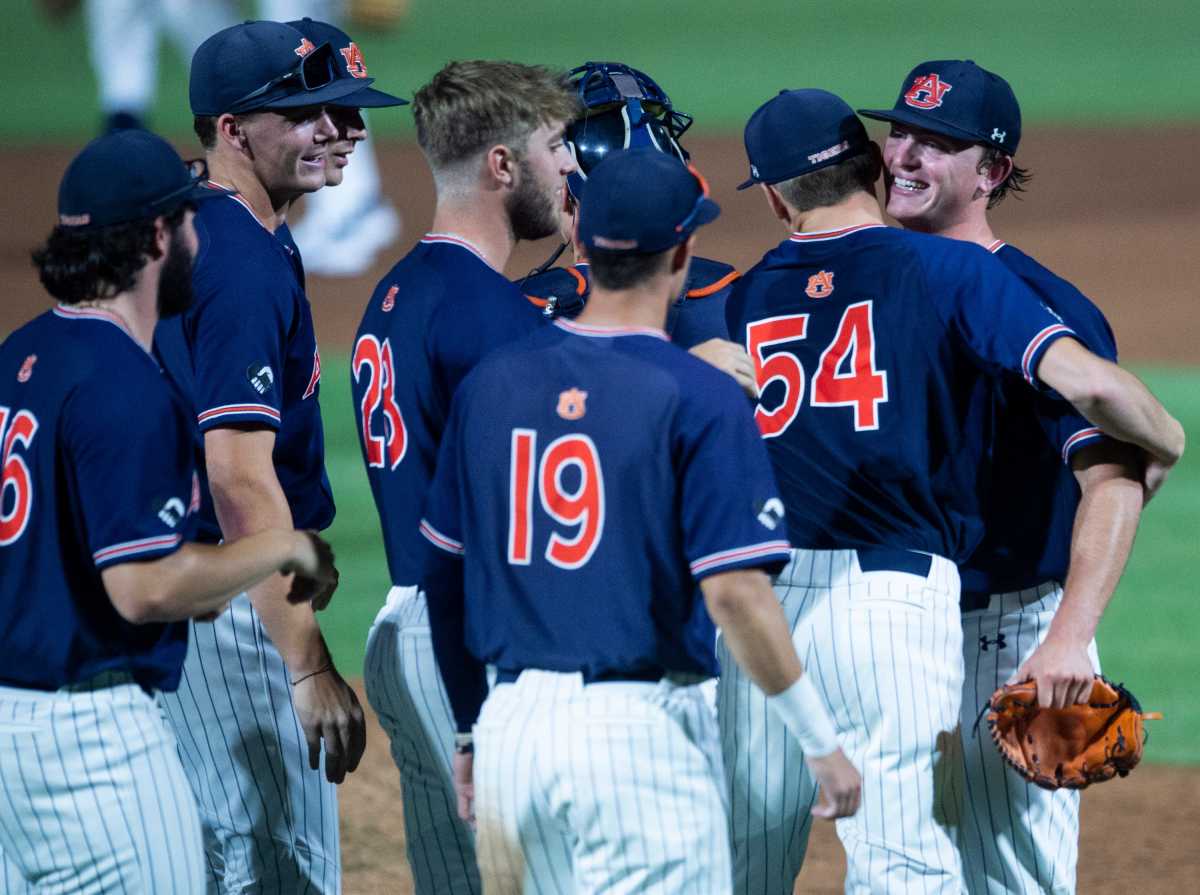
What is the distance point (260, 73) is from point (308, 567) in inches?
52.2

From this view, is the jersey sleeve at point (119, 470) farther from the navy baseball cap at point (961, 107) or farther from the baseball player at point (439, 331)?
the navy baseball cap at point (961, 107)

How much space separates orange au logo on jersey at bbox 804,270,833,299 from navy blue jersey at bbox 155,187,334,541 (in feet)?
3.71

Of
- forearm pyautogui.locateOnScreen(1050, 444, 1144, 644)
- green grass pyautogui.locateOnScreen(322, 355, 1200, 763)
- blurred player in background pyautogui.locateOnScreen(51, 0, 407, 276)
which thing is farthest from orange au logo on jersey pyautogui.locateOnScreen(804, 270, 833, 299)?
blurred player in background pyautogui.locateOnScreen(51, 0, 407, 276)

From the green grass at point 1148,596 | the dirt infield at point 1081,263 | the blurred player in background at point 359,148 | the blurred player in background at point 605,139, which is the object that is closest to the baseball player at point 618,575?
the blurred player in background at point 605,139

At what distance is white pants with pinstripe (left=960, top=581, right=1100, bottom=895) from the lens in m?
3.60

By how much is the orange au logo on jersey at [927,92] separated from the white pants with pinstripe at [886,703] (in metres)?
1.14

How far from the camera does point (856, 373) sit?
342 centimetres

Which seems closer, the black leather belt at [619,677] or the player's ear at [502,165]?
the black leather belt at [619,677]

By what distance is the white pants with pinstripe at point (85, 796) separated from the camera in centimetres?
287

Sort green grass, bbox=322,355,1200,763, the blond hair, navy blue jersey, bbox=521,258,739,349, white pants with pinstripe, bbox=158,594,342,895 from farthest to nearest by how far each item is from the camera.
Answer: green grass, bbox=322,355,1200,763 < white pants with pinstripe, bbox=158,594,342,895 < navy blue jersey, bbox=521,258,739,349 < the blond hair

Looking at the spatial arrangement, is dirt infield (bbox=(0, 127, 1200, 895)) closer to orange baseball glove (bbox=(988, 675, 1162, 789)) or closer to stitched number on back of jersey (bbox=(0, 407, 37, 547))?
orange baseball glove (bbox=(988, 675, 1162, 789))

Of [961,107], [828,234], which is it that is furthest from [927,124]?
[828,234]

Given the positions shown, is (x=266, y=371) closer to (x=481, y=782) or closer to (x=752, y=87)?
(x=481, y=782)

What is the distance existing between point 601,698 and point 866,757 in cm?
84
